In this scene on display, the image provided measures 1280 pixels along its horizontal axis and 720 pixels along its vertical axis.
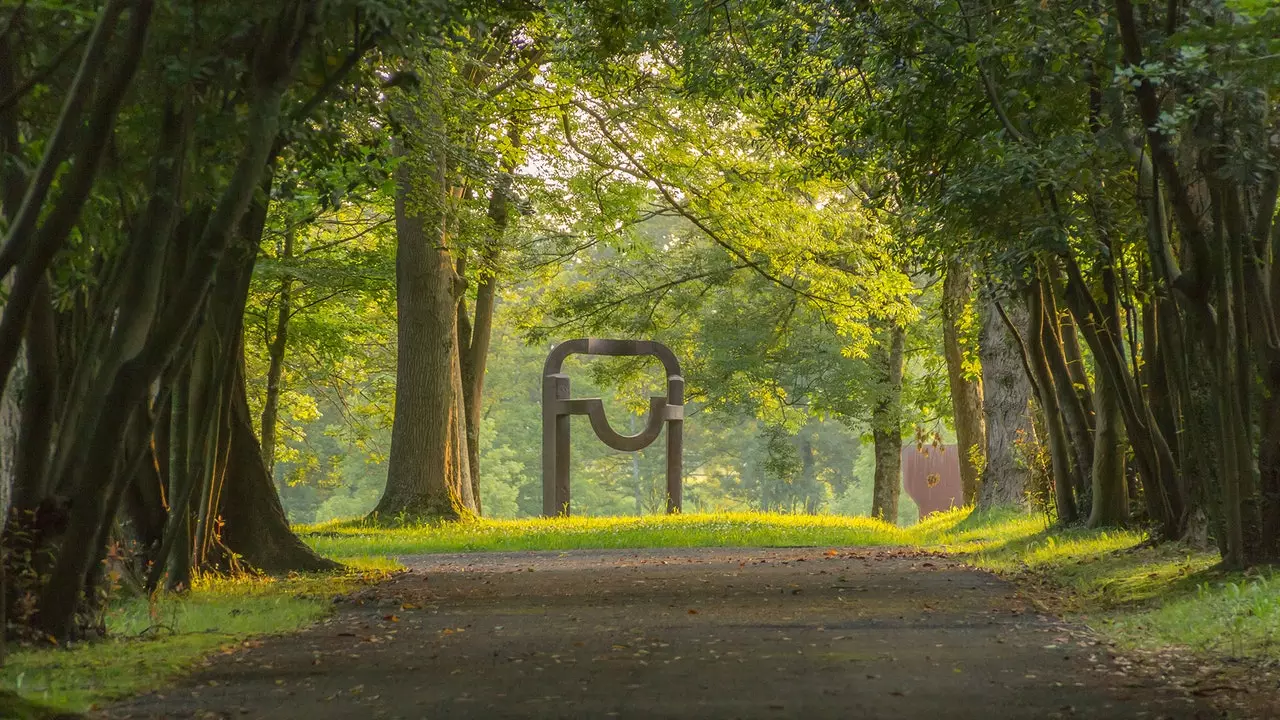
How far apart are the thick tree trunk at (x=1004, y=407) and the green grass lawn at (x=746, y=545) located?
2.63ft

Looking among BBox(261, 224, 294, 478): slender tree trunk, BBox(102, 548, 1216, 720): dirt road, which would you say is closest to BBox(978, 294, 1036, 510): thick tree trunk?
BBox(102, 548, 1216, 720): dirt road

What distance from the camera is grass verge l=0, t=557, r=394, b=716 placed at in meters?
6.34

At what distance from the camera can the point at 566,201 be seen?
25672 mm

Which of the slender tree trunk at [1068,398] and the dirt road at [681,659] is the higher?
the slender tree trunk at [1068,398]

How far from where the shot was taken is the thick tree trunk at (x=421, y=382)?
22016 millimetres

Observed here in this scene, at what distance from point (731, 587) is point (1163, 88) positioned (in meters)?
5.25

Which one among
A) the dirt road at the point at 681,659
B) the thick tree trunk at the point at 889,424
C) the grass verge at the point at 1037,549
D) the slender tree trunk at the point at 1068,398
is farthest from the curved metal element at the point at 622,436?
the dirt road at the point at 681,659

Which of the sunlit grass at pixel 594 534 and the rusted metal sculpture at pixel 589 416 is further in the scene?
the rusted metal sculpture at pixel 589 416

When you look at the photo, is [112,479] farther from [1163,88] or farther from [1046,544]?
[1046,544]

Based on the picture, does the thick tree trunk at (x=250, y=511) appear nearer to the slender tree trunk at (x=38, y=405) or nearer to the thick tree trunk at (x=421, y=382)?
the slender tree trunk at (x=38, y=405)

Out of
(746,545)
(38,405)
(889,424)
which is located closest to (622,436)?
(889,424)

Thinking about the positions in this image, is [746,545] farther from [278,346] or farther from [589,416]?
[278,346]

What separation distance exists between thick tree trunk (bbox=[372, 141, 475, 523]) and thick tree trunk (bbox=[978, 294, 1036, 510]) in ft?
27.0

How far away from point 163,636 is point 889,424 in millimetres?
26309
